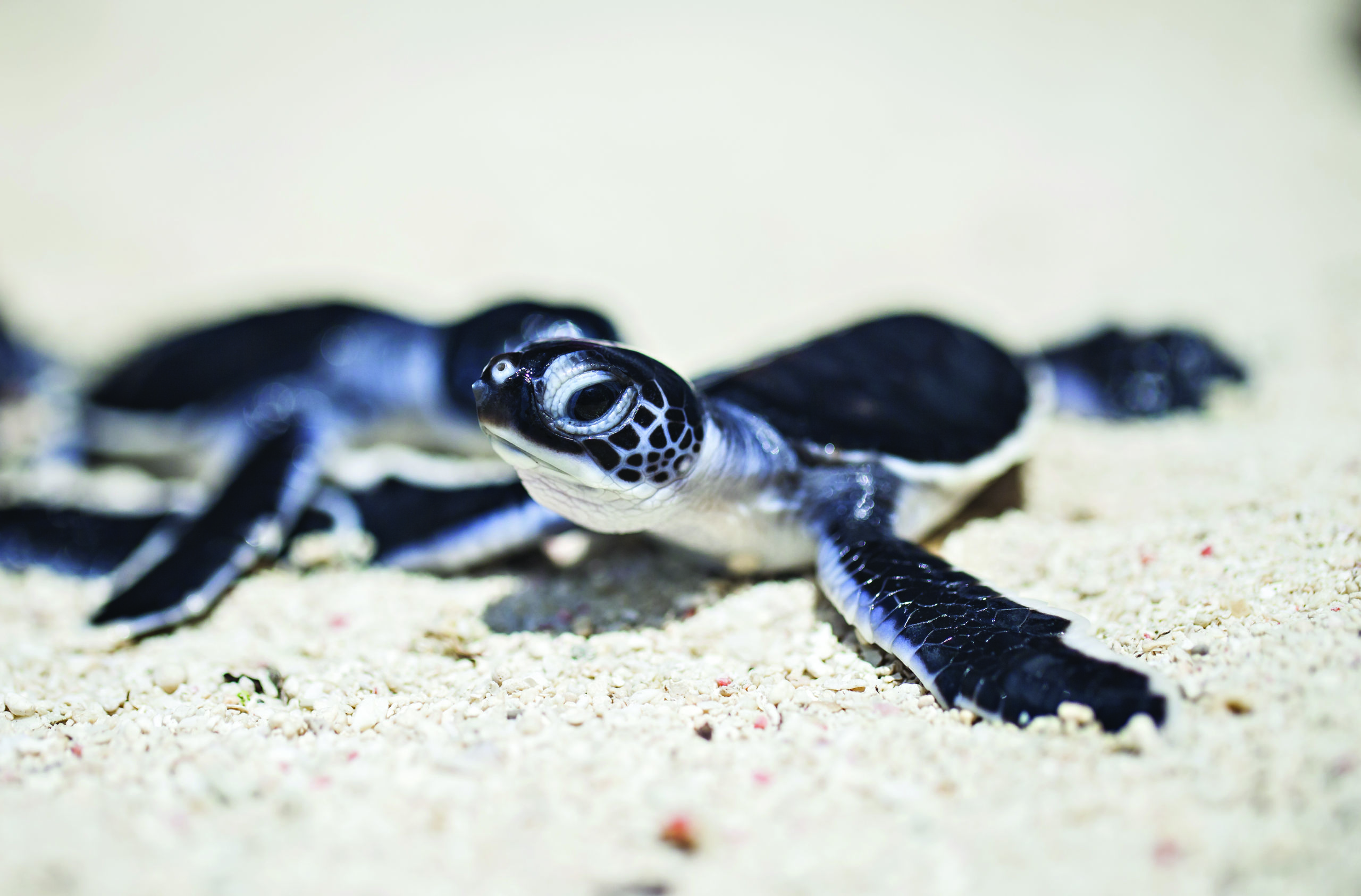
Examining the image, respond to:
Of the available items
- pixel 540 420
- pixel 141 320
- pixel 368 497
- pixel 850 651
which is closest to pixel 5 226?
pixel 141 320

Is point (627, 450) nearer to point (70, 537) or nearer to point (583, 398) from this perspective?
point (583, 398)

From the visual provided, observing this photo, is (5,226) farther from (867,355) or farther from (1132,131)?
(1132,131)

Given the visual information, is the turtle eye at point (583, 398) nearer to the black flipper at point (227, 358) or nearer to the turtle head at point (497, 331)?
the turtle head at point (497, 331)

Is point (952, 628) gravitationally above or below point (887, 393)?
below

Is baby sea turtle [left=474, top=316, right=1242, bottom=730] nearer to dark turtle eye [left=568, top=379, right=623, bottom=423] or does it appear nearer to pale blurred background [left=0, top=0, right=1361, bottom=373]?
dark turtle eye [left=568, top=379, right=623, bottom=423]

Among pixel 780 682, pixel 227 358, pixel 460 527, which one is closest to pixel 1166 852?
pixel 780 682

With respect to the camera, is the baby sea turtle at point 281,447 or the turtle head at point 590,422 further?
the baby sea turtle at point 281,447

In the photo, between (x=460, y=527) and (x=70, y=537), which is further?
(x=70, y=537)

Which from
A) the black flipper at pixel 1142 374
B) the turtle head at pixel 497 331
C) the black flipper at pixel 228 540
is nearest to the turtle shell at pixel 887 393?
the turtle head at pixel 497 331
